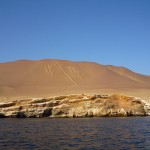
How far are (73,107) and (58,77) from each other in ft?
173

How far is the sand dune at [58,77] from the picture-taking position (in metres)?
81.4

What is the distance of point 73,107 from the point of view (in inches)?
1620

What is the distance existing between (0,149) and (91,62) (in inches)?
3816

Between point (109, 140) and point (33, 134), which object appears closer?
point (109, 140)

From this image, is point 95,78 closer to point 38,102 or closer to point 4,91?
point 4,91

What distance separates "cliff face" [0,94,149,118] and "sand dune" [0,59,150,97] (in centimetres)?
3405

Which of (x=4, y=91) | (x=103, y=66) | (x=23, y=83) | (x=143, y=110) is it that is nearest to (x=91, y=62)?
(x=103, y=66)

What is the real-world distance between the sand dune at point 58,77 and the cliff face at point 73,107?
34049mm

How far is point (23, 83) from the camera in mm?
87250

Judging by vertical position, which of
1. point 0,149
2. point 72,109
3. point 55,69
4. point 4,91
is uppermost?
point 55,69

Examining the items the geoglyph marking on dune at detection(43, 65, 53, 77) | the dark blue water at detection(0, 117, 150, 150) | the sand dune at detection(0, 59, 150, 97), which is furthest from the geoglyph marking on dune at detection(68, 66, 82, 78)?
the dark blue water at detection(0, 117, 150, 150)

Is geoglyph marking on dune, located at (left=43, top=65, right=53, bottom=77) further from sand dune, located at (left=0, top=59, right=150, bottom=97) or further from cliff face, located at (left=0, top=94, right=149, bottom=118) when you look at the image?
cliff face, located at (left=0, top=94, right=149, bottom=118)

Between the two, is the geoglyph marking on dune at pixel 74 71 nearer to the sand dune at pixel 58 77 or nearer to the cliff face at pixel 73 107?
the sand dune at pixel 58 77

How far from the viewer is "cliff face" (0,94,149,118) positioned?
132ft
